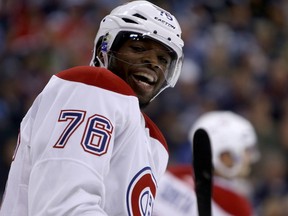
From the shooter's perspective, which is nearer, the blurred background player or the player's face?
the player's face

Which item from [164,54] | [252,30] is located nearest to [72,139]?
[164,54]

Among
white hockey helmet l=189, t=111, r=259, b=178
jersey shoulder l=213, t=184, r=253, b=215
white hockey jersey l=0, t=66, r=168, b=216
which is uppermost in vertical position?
white hockey jersey l=0, t=66, r=168, b=216

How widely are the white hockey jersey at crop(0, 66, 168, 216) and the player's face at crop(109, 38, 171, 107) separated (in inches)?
7.8

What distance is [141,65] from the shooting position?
323cm

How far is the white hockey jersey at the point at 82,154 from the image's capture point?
9.09ft

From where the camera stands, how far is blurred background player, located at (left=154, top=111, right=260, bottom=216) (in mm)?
5426

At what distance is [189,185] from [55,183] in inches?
112

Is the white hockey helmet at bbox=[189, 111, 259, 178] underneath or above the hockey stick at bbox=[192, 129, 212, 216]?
underneath

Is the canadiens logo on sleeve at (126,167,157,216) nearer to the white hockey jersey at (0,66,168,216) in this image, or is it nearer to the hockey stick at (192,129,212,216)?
the white hockey jersey at (0,66,168,216)

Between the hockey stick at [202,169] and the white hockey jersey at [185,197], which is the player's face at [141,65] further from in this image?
the white hockey jersey at [185,197]

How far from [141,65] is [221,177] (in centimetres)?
281

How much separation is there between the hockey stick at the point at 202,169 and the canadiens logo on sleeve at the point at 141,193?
→ 0.66m

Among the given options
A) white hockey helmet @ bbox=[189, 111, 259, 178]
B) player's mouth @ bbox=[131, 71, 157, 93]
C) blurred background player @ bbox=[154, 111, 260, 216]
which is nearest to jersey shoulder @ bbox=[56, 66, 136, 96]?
player's mouth @ bbox=[131, 71, 157, 93]

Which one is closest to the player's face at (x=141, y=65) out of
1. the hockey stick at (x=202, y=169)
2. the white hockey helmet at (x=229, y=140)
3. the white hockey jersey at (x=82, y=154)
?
the white hockey jersey at (x=82, y=154)
